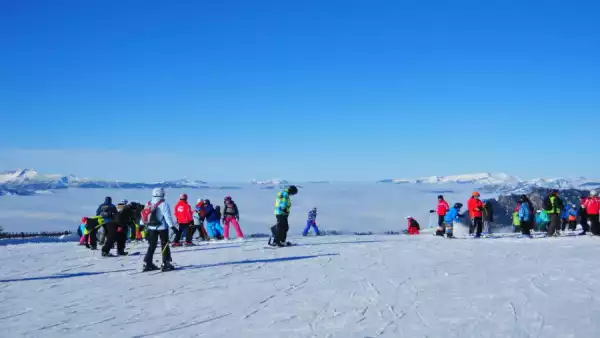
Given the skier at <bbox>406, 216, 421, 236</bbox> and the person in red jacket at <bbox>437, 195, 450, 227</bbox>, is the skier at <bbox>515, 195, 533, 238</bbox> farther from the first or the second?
the skier at <bbox>406, 216, 421, 236</bbox>

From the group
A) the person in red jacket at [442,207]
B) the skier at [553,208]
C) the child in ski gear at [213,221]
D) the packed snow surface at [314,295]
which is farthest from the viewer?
the person in red jacket at [442,207]

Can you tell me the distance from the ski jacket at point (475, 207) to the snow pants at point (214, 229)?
9.98m

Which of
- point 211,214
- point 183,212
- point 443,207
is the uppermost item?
point 183,212

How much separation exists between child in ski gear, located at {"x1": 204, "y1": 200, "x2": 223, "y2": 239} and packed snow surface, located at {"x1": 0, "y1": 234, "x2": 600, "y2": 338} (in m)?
5.06

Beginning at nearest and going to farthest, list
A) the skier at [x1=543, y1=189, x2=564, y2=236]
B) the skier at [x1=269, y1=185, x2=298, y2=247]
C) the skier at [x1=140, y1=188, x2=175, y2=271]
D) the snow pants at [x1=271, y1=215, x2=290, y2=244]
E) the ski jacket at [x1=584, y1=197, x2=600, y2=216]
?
the skier at [x1=140, y1=188, x2=175, y2=271] → the skier at [x1=269, y1=185, x2=298, y2=247] → the snow pants at [x1=271, y1=215, x2=290, y2=244] → the ski jacket at [x1=584, y1=197, x2=600, y2=216] → the skier at [x1=543, y1=189, x2=564, y2=236]

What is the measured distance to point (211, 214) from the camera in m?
18.3

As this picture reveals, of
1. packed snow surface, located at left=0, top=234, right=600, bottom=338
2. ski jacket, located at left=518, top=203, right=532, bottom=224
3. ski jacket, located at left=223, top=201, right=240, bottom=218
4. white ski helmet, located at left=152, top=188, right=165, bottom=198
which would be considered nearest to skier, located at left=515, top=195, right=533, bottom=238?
ski jacket, located at left=518, top=203, right=532, bottom=224

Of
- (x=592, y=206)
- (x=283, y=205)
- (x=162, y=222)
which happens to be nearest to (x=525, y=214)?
(x=592, y=206)

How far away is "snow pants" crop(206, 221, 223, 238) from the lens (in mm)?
18781

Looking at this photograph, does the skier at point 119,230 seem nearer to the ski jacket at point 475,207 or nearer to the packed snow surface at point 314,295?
the packed snow surface at point 314,295

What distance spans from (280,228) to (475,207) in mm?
7772

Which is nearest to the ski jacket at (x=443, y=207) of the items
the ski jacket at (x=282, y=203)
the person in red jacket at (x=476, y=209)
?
the person in red jacket at (x=476, y=209)

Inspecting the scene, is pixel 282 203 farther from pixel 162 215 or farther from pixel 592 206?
pixel 592 206

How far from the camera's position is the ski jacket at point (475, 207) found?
1720 centimetres
